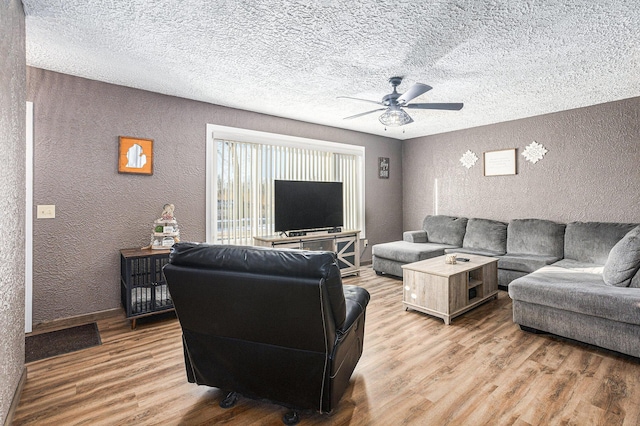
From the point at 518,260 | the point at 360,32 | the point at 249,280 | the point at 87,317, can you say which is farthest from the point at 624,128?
the point at 87,317

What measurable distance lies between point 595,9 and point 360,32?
4.84ft

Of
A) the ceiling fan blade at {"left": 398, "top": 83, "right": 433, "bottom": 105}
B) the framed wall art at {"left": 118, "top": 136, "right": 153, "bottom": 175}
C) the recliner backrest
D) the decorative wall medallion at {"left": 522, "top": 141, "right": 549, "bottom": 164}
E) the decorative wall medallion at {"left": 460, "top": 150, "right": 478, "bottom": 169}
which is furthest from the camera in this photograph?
the decorative wall medallion at {"left": 460, "top": 150, "right": 478, "bottom": 169}

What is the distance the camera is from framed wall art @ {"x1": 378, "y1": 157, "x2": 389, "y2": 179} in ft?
20.1

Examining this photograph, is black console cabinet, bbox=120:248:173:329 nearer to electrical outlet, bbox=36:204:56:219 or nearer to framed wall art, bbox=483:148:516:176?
electrical outlet, bbox=36:204:56:219

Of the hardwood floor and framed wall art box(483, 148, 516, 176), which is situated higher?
framed wall art box(483, 148, 516, 176)

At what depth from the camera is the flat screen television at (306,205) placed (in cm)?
454

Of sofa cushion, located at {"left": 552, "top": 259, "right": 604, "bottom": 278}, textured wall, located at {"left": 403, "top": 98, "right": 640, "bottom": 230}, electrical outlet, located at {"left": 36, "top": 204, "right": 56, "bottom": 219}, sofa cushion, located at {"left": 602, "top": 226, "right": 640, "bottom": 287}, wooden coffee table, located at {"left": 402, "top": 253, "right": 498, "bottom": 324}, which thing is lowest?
wooden coffee table, located at {"left": 402, "top": 253, "right": 498, "bottom": 324}

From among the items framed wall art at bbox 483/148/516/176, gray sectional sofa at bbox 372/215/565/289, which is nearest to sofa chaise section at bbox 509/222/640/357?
gray sectional sofa at bbox 372/215/565/289

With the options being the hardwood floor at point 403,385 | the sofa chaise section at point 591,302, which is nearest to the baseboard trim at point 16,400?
the hardwood floor at point 403,385

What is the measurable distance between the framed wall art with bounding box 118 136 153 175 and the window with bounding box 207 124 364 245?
69 cm

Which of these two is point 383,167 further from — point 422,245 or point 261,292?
point 261,292

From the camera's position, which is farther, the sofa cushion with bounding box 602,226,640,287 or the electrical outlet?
the electrical outlet

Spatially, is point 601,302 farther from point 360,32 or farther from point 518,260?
point 360,32

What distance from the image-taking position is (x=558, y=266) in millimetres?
3736
